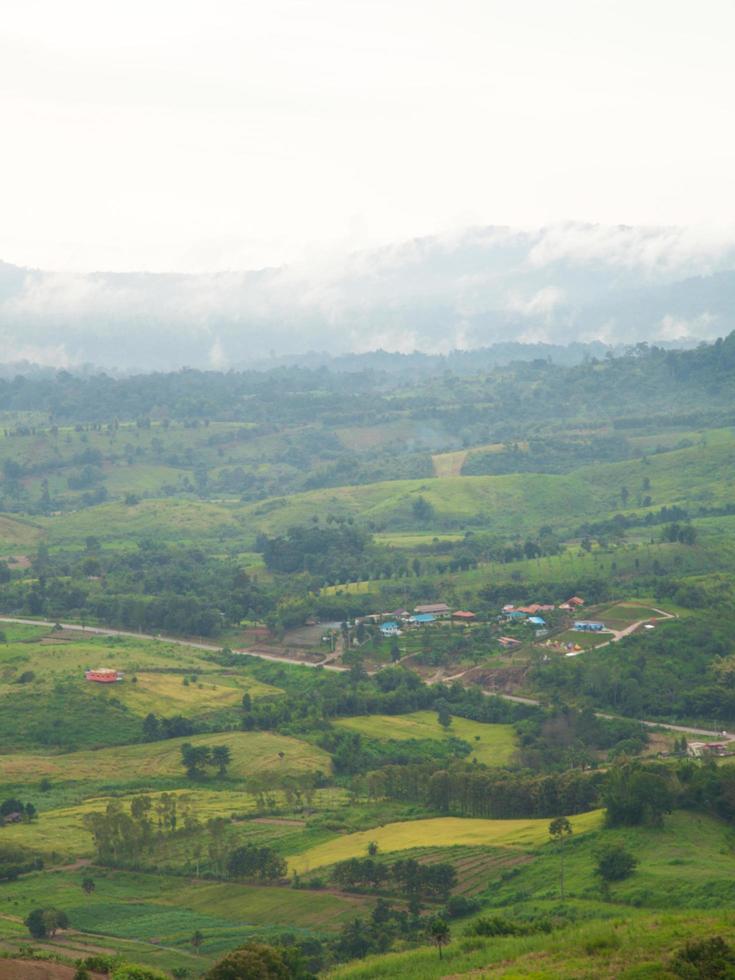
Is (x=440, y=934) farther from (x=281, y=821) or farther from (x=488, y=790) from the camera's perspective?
(x=281, y=821)

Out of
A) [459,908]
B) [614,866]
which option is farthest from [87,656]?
[614,866]

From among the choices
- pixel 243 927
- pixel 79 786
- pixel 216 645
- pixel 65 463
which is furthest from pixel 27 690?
pixel 65 463

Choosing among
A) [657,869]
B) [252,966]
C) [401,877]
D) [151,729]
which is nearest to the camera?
[252,966]

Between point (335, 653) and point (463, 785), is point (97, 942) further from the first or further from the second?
point (335, 653)

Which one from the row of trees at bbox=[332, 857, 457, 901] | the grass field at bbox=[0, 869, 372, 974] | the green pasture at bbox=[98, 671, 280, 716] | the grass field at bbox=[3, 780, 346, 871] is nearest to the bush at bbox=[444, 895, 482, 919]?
the row of trees at bbox=[332, 857, 457, 901]

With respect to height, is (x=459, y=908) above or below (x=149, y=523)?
below

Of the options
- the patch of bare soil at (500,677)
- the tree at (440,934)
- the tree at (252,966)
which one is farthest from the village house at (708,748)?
the tree at (252,966)

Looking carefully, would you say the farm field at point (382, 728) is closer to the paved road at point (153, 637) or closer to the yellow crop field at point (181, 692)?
the yellow crop field at point (181, 692)
